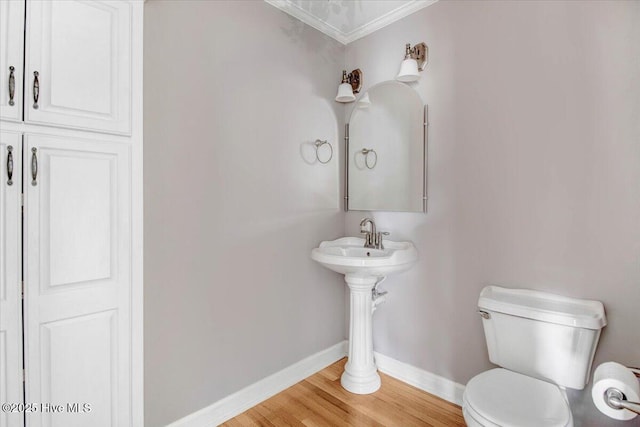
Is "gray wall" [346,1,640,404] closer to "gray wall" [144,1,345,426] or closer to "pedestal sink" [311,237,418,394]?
"pedestal sink" [311,237,418,394]

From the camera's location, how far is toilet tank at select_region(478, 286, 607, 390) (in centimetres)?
142

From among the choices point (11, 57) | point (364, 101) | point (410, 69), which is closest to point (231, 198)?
point (11, 57)

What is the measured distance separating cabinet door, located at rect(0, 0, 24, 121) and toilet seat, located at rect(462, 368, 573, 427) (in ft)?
6.44

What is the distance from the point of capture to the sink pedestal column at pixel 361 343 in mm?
2156

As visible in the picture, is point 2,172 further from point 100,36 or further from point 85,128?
point 100,36

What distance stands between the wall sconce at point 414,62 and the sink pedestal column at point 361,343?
136 cm

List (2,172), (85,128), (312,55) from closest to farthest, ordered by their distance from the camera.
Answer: (2,172), (85,128), (312,55)

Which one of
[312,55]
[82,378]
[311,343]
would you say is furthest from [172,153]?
[311,343]

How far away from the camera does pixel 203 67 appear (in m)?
1.78

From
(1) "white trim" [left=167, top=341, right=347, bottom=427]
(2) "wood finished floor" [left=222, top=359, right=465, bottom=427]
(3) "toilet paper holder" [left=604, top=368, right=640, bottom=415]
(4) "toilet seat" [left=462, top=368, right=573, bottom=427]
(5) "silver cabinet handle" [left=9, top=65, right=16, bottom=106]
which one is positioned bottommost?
(2) "wood finished floor" [left=222, top=359, right=465, bottom=427]

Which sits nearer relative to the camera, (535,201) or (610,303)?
(610,303)

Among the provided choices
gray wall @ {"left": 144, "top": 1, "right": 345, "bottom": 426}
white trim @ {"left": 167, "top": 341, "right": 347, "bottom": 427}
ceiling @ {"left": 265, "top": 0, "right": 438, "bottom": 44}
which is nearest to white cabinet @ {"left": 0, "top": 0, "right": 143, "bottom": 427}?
gray wall @ {"left": 144, "top": 1, "right": 345, "bottom": 426}

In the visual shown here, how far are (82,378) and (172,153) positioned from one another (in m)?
1.04

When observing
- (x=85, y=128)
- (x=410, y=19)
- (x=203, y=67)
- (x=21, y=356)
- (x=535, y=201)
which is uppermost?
(x=410, y=19)
